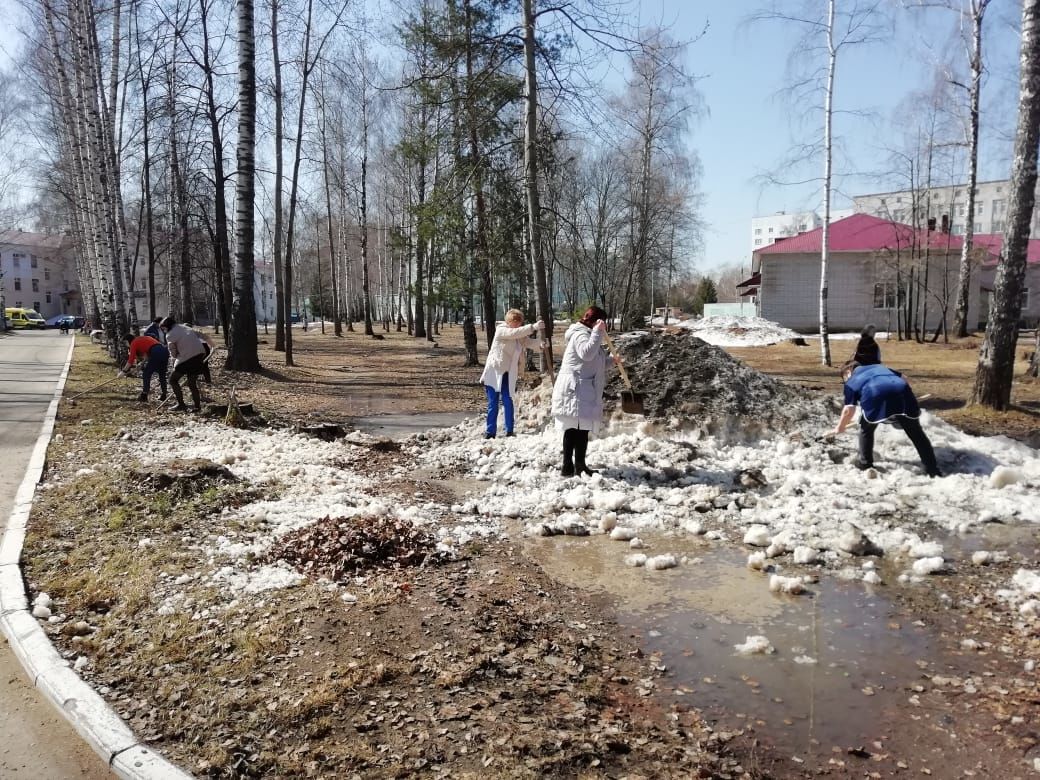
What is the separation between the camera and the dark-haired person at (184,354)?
37.4ft

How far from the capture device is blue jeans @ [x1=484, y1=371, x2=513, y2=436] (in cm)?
939

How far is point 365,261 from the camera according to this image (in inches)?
1415

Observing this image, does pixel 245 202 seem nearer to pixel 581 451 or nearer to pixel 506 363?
pixel 506 363

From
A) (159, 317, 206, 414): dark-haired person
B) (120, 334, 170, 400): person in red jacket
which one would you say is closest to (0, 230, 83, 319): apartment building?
(120, 334, 170, 400): person in red jacket

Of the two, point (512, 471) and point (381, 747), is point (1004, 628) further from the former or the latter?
point (512, 471)

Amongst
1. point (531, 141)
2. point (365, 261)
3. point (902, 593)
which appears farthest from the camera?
point (365, 261)

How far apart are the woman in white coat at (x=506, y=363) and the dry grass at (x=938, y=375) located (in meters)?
6.00

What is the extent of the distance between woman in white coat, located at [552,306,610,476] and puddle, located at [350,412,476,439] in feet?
13.1

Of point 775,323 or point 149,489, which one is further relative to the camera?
point 775,323

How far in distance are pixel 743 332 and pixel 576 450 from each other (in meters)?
Result: 28.1

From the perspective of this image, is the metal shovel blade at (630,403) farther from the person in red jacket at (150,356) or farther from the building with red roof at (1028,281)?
the building with red roof at (1028,281)

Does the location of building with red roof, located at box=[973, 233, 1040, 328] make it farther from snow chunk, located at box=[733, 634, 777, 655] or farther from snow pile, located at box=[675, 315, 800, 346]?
snow chunk, located at box=[733, 634, 777, 655]

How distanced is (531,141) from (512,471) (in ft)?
18.7

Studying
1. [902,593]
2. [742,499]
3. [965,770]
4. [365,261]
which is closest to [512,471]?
[742,499]
